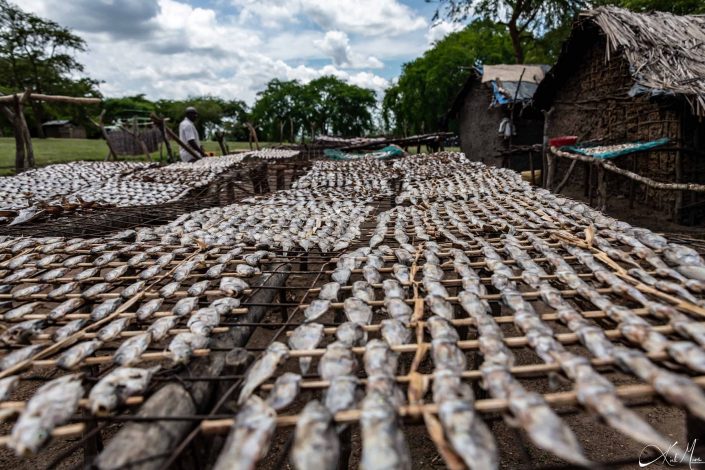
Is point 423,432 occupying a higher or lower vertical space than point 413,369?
lower

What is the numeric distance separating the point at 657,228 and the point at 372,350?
8.05 meters

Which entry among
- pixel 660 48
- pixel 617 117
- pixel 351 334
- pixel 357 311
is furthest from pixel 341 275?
Answer: pixel 617 117

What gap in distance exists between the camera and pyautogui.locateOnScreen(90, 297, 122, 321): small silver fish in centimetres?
177

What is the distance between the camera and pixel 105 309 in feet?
5.98

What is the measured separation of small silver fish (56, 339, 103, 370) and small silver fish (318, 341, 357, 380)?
2.94 feet

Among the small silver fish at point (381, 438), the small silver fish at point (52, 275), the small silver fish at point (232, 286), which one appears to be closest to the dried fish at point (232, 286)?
the small silver fish at point (232, 286)

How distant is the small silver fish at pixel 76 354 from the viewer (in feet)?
4.57

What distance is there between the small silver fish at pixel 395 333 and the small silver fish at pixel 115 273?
1.68m

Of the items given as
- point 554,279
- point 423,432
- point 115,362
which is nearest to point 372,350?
point 115,362

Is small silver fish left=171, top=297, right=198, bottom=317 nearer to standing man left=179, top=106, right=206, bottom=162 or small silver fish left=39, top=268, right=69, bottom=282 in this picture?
small silver fish left=39, top=268, right=69, bottom=282

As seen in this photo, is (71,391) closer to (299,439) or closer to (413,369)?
(299,439)

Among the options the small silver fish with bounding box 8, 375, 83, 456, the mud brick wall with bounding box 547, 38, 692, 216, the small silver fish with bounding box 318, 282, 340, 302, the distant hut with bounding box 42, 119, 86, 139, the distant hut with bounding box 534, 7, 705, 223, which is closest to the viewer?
the small silver fish with bounding box 8, 375, 83, 456

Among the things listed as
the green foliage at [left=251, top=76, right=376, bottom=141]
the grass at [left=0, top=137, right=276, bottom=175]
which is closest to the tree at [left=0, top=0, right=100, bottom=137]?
the grass at [left=0, top=137, right=276, bottom=175]

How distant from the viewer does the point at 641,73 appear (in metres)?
6.63
